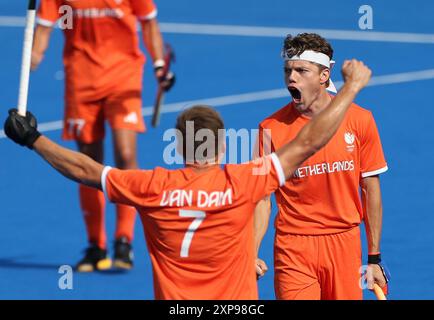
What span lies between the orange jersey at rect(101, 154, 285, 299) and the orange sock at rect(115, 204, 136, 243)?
4.38 m

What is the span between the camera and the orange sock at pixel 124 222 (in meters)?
11.2

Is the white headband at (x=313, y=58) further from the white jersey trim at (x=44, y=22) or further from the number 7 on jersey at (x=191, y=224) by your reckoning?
the white jersey trim at (x=44, y=22)

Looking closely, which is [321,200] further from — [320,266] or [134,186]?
[134,186]

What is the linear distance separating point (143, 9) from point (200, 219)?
16.5 feet

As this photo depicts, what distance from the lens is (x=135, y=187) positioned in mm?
6734

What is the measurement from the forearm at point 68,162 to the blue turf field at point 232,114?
4.02 m

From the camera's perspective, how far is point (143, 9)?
1137 centimetres

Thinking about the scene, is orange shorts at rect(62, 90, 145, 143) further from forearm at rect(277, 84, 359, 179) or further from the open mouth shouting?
forearm at rect(277, 84, 359, 179)

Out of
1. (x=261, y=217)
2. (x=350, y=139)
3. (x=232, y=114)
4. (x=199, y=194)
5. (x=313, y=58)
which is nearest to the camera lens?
(x=199, y=194)

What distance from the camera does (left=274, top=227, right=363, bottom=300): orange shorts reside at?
26.5 feet

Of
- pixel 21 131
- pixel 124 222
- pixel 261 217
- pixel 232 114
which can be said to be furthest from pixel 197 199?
pixel 232 114

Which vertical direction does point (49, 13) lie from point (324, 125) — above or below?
above

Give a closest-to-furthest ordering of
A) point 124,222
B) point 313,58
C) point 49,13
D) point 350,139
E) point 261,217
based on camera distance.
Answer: point 261,217 < point 350,139 < point 313,58 < point 124,222 < point 49,13
